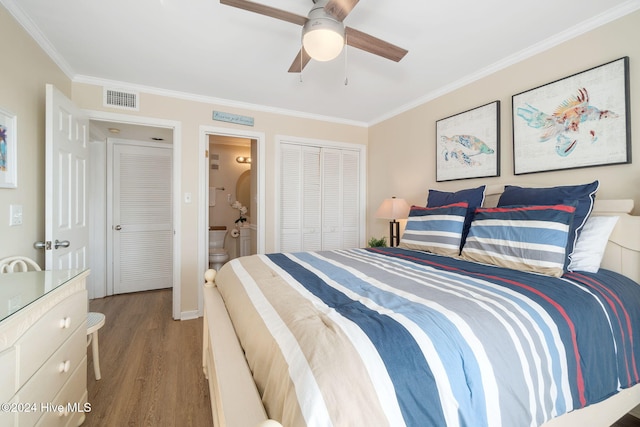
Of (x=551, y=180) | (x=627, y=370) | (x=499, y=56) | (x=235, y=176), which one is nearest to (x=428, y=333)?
(x=627, y=370)

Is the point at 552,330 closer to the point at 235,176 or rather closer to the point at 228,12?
the point at 228,12

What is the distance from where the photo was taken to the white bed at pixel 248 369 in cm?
74

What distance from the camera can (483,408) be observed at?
81 centimetres

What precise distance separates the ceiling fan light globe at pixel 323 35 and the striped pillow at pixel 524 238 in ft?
4.67

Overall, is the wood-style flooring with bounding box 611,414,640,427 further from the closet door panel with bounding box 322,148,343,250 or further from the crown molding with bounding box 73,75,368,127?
the crown molding with bounding box 73,75,368,127

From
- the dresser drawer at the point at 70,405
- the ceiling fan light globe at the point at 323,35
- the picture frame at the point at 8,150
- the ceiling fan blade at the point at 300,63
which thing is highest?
the ceiling fan blade at the point at 300,63

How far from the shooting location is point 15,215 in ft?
5.66

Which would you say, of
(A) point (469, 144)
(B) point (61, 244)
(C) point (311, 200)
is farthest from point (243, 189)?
(A) point (469, 144)

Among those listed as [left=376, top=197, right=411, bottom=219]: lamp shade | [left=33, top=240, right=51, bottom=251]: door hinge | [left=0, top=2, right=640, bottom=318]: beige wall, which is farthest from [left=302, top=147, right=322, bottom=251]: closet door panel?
[left=33, top=240, right=51, bottom=251]: door hinge

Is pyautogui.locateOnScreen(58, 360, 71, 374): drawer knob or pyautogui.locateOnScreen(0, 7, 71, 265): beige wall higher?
pyautogui.locateOnScreen(0, 7, 71, 265): beige wall

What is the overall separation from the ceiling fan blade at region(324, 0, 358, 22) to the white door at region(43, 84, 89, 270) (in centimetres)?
194

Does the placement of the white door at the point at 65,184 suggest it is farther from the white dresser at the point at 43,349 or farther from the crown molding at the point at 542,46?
the crown molding at the point at 542,46

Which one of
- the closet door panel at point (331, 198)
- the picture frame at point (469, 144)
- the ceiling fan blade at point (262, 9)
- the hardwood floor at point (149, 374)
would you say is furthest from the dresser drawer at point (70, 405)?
the picture frame at point (469, 144)

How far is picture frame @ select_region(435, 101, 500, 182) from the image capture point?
2.37 m
